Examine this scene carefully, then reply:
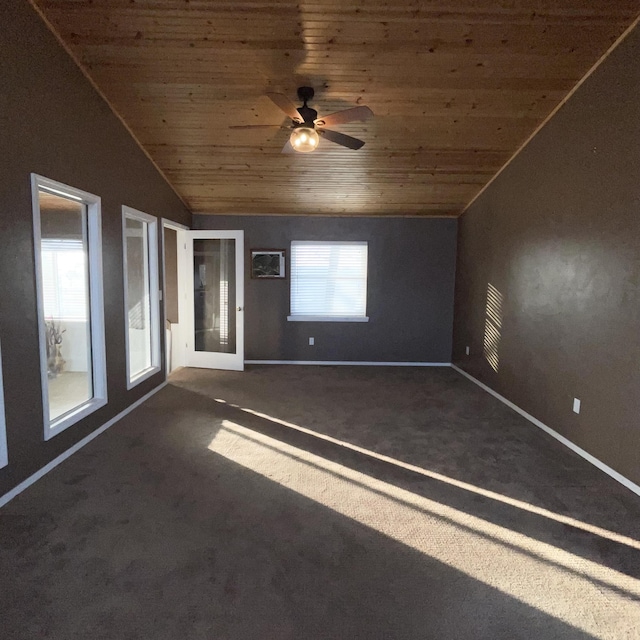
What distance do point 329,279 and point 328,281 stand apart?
35 mm

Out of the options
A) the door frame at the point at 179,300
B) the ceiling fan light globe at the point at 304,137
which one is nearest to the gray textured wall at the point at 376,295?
the door frame at the point at 179,300

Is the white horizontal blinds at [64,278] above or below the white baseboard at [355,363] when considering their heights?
above

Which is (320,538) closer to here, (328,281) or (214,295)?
(214,295)

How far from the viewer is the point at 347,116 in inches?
127

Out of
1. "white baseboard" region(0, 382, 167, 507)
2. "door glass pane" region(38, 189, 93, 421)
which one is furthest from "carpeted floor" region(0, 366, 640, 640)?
"door glass pane" region(38, 189, 93, 421)

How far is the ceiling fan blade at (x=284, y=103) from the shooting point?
301 cm

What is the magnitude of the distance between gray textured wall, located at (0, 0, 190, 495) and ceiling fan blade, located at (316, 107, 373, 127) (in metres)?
1.91

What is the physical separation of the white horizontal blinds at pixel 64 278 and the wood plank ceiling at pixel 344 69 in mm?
1418

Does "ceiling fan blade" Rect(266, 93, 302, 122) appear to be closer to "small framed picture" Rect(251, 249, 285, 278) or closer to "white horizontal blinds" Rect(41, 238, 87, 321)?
"white horizontal blinds" Rect(41, 238, 87, 321)

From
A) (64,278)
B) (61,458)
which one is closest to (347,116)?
(64,278)

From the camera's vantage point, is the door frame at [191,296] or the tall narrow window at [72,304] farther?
the door frame at [191,296]

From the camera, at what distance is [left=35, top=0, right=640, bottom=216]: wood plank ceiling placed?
2939 mm

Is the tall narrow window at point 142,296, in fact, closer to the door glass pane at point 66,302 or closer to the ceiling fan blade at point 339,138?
the door glass pane at point 66,302

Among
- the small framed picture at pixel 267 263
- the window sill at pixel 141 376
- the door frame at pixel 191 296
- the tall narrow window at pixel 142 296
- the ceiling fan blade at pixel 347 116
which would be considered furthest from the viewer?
the small framed picture at pixel 267 263
